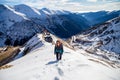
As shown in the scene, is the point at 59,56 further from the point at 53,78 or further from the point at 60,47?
the point at 53,78

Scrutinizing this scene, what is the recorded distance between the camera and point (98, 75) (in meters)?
21.8

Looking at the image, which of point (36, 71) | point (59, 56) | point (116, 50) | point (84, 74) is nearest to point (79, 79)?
point (84, 74)

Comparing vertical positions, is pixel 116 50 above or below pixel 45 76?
below

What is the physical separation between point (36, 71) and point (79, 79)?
5.24 m

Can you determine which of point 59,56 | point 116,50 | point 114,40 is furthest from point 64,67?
point 114,40

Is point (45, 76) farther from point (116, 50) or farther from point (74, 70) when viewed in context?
point (116, 50)

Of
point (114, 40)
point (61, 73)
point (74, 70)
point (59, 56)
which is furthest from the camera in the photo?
point (114, 40)

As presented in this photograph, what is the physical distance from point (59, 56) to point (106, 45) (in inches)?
5974

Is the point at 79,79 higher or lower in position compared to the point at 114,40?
higher

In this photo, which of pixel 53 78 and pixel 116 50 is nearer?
pixel 53 78

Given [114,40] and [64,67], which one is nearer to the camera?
[64,67]

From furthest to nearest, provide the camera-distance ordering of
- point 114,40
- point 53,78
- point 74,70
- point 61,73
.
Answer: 1. point 114,40
2. point 74,70
3. point 61,73
4. point 53,78

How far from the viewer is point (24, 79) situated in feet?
65.4

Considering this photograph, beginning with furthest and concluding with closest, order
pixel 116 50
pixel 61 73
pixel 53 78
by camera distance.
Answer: pixel 116 50 < pixel 61 73 < pixel 53 78
